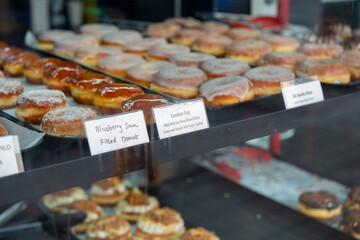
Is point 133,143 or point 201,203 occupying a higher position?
point 133,143

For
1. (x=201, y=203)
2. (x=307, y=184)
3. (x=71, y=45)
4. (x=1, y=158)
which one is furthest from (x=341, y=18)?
(x=1, y=158)

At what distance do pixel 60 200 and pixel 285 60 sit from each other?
1.29 meters

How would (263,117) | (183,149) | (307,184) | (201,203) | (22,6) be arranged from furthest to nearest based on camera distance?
1. (22,6)
2. (307,184)
3. (201,203)
4. (263,117)
5. (183,149)

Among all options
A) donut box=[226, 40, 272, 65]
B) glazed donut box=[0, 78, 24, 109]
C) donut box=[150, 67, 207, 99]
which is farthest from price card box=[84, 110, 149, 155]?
donut box=[226, 40, 272, 65]

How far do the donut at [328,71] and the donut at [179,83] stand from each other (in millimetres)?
404

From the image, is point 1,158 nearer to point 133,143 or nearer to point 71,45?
point 133,143

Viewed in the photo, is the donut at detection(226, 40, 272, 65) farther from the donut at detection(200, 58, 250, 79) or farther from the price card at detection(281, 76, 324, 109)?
the price card at detection(281, 76, 324, 109)

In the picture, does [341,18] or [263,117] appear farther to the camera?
[341,18]

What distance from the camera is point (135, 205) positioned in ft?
7.42

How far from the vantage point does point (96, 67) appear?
180 centimetres

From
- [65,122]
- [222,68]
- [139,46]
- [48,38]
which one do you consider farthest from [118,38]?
[65,122]

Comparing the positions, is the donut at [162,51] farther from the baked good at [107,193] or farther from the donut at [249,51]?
the baked good at [107,193]

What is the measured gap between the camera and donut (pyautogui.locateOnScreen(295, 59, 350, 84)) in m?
1.60

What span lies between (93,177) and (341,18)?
2.51 m
